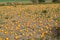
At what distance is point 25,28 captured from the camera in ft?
33.1

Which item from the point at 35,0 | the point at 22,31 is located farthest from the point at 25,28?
the point at 35,0

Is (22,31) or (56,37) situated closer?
(56,37)

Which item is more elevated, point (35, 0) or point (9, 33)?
point (9, 33)

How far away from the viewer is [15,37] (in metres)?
8.23

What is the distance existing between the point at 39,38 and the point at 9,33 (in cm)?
130

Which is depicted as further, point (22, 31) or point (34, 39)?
point (22, 31)

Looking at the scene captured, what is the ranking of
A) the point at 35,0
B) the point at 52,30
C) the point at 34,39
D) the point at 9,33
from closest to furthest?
the point at 34,39
the point at 9,33
the point at 52,30
the point at 35,0

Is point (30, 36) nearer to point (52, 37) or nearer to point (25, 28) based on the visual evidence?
point (52, 37)

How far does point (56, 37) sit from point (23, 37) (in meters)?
1.17

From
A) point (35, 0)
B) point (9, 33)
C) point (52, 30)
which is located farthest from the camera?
point (35, 0)

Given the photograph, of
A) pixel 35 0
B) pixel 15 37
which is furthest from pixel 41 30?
pixel 35 0

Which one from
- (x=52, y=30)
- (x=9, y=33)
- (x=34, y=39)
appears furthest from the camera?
(x=52, y=30)

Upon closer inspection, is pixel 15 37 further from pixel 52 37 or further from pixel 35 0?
pixel 35 0

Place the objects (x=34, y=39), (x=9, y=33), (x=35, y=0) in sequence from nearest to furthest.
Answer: (x=34, y=39), (x=9, y=33), (x=35, y=0)
